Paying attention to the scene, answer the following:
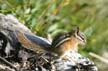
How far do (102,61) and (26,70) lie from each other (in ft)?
7.38

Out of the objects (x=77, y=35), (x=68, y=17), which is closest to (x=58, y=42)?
(x=77, y=35)

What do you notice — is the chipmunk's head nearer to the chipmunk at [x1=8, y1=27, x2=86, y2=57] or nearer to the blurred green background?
the chipmunk at [x1=8, y1=27, x2=86, y2=57]

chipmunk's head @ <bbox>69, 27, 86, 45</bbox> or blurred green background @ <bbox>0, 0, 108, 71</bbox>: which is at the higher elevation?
blurred green background @ <bbox>0, 0, 108, 71</bbox>

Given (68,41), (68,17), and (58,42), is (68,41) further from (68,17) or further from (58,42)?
(68,17)

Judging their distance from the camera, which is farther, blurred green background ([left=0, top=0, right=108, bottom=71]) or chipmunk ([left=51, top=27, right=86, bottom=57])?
blurred green background ([left=0, top=0, right=108, bottom=71])

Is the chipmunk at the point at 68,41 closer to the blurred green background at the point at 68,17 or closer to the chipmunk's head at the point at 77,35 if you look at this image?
the chipmunk's head at the point at 77,35

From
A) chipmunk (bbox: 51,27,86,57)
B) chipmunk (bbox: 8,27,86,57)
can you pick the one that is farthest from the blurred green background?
chipmunk (bbox: 51,27,86,57)

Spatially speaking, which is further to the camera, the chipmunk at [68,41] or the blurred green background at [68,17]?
the blurred green background at [68,17]

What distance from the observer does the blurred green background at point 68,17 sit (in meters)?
7.49

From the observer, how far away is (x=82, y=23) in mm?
8922

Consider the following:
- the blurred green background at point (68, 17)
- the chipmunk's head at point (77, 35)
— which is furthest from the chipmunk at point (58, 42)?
the blurred green background at point (68, 17)

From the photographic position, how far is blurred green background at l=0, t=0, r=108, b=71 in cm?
A: 749

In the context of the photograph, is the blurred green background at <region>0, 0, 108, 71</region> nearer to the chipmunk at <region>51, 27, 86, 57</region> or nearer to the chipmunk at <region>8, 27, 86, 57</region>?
the chipmunk at <region>8, 27, 86, 57</region>

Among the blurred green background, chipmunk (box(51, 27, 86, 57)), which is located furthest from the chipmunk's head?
the blurred green background
